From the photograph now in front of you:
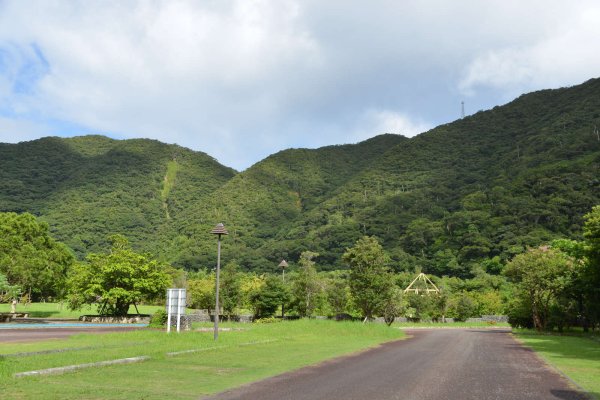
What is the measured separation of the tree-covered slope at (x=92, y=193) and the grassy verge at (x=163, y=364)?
118906 mm

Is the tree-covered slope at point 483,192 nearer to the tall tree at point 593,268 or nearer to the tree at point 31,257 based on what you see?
the tall tree at point 593,268

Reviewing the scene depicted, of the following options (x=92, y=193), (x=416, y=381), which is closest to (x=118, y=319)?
(x=416, y=381)

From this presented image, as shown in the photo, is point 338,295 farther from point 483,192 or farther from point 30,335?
point 483,192

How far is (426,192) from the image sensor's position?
156 m

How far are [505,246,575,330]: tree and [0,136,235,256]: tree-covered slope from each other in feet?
377

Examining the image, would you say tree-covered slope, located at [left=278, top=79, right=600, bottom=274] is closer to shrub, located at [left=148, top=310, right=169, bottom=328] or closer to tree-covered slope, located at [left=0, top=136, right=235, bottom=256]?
tree-covered slope, located at [left=0, top=136, right=235, bottom=256]

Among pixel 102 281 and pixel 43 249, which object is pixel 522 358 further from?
pixel 43 249

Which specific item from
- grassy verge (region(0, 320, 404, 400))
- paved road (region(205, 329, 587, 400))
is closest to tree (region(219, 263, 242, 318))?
grassy verge (region(0, 320, 404, 400))

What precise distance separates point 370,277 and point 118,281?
66.5 ft

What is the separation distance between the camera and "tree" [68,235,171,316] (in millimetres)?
40219

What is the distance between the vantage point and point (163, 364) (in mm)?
14773

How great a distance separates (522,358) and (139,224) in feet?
488

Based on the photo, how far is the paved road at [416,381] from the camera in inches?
412

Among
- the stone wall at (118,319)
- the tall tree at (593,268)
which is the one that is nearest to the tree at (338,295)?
the stone wall at (118,319)
